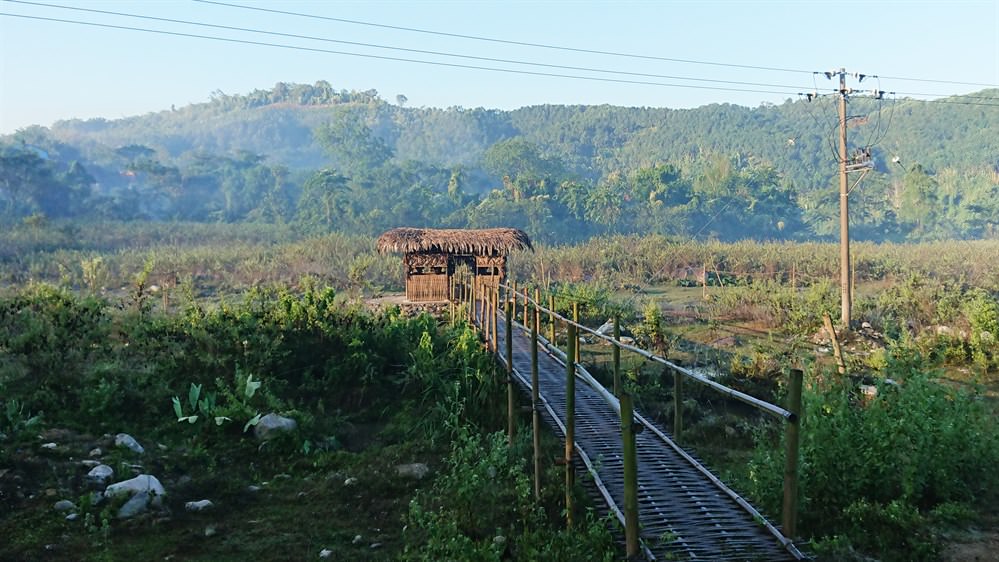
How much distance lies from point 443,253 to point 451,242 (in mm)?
402

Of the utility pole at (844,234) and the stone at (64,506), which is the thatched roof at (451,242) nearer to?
the utility pole at (844,234)

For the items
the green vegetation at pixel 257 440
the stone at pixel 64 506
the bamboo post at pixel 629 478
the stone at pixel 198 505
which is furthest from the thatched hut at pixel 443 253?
the bamboo post at pixel 629 478

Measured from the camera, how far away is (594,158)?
3403 inches

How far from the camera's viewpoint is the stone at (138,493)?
20.6 feet

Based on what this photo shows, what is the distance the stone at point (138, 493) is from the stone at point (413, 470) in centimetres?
196

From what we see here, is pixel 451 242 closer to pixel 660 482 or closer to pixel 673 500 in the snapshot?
pixel 660 482

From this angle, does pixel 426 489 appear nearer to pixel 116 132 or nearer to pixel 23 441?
pixel 23 441

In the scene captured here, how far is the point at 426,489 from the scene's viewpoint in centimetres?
696

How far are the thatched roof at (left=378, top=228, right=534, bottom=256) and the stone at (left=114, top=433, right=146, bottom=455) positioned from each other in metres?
8.67

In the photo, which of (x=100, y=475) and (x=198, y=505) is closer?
(x=198, y=505)

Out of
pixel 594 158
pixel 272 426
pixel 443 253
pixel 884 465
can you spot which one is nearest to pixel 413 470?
pixel 272 426

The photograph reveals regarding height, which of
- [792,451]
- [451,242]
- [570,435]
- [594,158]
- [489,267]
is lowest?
[570,435]

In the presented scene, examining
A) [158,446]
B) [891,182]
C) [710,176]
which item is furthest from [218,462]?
[891,182]

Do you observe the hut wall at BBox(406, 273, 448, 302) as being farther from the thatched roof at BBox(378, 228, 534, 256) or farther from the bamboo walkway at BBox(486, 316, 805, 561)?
the bamboo walkway at BBox(486, 316, 805, 561)
